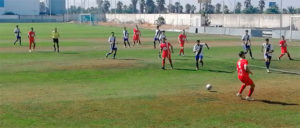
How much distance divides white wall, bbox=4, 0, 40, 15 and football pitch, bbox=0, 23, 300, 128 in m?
162

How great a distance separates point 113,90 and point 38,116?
20.0 feet

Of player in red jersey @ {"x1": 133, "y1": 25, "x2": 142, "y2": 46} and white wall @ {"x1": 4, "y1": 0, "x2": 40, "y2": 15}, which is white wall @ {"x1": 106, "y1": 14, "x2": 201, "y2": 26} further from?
player in red jersey @ {"x1": 133, "y1": 25, "x2": 142, "y2": 46}

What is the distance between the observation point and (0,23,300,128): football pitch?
52.7 feet

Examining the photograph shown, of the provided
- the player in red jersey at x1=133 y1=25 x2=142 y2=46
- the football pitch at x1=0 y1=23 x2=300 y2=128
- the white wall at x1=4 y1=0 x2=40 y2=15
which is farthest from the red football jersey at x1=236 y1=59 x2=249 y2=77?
the white wall at x1=4 y1=0 x2=40 y2=15

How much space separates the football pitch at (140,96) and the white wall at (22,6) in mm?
162385

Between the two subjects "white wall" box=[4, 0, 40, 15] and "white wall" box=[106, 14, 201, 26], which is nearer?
"white wall" box=[106, 14, 201, 26]

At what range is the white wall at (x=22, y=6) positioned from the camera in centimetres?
18950

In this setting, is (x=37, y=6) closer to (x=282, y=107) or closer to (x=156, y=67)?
(x=156, y=67)

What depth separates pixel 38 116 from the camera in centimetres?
1659

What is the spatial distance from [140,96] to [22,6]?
181 meters

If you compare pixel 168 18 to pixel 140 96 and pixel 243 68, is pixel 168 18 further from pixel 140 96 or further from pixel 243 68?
pixel 243 68

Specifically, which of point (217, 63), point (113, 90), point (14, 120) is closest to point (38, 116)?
point (14, 120)

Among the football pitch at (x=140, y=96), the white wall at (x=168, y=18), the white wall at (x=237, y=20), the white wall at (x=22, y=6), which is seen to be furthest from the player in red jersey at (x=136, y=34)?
the white wall at (x=22, y=6)

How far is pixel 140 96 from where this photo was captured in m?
20.5
